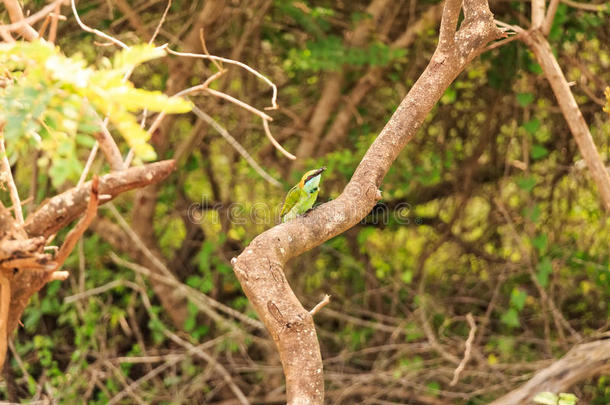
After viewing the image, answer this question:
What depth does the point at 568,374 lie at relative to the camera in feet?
9.99

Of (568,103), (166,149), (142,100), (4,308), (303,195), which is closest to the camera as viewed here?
(142,100)

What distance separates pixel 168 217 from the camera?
4.96 m

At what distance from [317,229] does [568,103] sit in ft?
5.42

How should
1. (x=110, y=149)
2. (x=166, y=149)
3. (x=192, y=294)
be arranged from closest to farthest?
(x=110, y=149)
(x=192, y=294)
(x=166, y=149)

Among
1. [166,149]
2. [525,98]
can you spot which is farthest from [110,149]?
[525,98]

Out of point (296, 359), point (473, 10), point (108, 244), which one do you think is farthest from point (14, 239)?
point (108, 244)

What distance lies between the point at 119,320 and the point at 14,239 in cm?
323

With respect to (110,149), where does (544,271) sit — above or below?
below

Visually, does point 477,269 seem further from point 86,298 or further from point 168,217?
point 86,298

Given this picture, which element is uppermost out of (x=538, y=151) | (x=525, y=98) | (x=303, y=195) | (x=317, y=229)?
(x=317, y=229)

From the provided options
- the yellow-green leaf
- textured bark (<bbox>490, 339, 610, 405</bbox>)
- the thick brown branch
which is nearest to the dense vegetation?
textured bark (<bbox>490, 339, 610, 405</bbox>)

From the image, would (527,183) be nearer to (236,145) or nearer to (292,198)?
(236,145)

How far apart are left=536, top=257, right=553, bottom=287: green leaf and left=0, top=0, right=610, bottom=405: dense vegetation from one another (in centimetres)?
2

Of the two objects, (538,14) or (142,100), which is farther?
(538,14)
